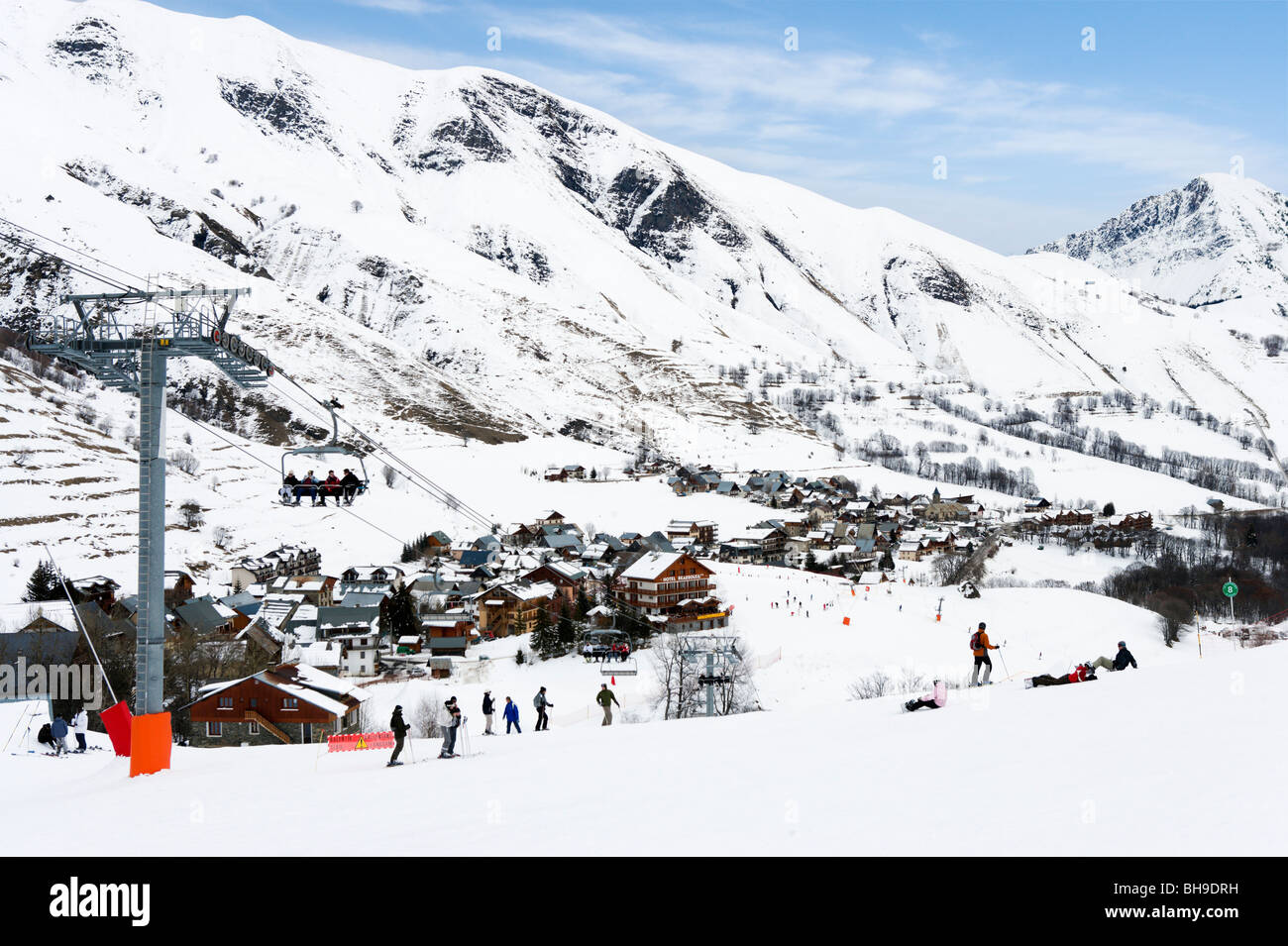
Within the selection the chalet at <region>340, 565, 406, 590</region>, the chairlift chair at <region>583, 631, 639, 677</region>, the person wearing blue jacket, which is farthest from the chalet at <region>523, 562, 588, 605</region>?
Answer: the person wearing blue jacket

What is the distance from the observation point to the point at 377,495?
96000mm

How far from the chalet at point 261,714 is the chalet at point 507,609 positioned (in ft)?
81.2

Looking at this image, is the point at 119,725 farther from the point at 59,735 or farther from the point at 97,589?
the point at 97,589

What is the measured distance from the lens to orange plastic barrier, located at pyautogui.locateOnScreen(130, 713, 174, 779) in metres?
14.7

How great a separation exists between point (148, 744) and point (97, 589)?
146 ft

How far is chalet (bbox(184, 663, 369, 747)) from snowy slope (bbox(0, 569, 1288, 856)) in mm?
12891

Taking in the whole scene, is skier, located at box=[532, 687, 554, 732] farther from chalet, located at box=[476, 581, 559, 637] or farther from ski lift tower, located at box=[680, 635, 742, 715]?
chalet, located at box=[476, 581, 559, 637]

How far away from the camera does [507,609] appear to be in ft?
191

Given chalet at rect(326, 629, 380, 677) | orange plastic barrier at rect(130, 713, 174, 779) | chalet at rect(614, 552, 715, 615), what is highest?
orange plastic barrier at rect(130, 713, 174, 779)

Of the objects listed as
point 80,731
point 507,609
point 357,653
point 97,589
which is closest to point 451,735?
point 80,731

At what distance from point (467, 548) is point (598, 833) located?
238 feet

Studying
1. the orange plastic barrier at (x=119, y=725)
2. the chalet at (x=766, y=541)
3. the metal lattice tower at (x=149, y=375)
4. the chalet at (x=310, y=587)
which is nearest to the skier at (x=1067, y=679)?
the metal lattice tower at (x=149, y=375)

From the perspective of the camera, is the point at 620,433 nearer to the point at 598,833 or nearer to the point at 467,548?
the point at 467,548
